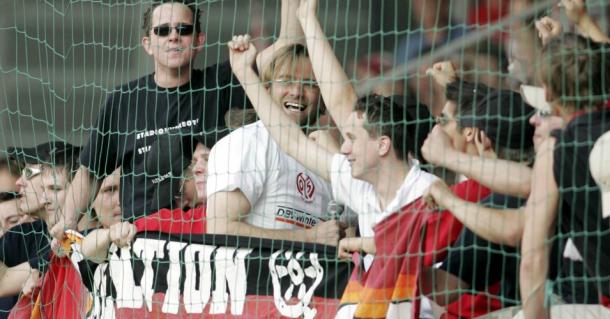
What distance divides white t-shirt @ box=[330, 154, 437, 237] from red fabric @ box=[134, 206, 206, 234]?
2.47 ft

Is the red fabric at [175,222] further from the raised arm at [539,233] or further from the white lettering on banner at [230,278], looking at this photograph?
the raised arm at [539,233]

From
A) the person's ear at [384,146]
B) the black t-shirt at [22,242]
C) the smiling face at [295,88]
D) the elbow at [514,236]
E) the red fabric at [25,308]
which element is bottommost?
the red fabric at [25,308]

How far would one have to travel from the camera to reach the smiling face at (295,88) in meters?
6.77

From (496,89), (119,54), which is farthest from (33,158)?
(496,89)

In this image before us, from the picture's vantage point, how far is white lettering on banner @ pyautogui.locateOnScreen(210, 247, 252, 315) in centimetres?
656

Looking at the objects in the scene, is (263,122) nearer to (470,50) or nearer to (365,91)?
(365,91)

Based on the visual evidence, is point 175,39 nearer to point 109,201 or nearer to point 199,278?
point 109,201

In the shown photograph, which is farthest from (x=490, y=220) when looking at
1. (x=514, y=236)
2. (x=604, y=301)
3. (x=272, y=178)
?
(x=272, y=178)

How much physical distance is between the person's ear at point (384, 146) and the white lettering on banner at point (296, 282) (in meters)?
0.55

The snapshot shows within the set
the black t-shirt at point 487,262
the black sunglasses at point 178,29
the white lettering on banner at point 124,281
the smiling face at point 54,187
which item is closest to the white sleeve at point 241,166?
the white lettering on banner at point 124,281

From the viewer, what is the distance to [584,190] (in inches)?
215

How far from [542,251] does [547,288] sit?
14 centimetres

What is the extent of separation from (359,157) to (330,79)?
0.46 meters

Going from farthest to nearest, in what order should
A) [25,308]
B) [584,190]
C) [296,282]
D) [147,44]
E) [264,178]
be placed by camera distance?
[25,308] → [147,44] → [264,178] → [296,282] → [584,190]
